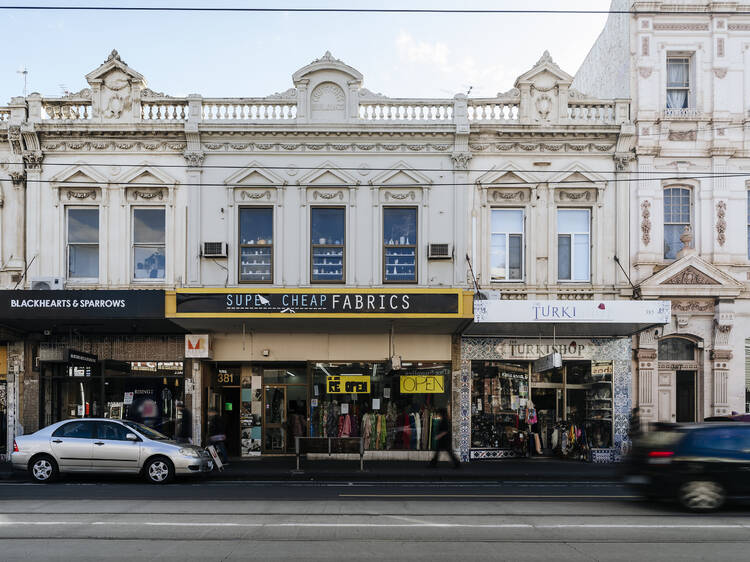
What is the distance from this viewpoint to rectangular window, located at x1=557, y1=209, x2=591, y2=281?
21594mm

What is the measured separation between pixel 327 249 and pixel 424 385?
4634mm

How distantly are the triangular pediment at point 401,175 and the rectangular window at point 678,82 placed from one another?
7.38 meters

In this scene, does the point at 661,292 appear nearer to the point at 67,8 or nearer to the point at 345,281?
the point at 345,281

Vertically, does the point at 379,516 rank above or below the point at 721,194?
below

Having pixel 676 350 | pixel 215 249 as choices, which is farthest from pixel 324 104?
pixel 676 350

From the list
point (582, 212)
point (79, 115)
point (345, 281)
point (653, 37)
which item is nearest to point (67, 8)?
point (79, 115)

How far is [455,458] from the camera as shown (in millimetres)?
19109

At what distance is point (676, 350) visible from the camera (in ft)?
70.4

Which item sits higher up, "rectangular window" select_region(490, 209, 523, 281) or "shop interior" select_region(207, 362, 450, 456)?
"rectangular window" select_region(490, 209, 523, 281)

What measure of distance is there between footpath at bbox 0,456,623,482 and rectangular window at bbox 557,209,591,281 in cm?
519

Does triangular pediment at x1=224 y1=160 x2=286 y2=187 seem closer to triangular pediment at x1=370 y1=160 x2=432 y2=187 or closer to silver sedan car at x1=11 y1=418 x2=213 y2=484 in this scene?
triangular pediment at x1=370 y1=160 x2=432 y2=187

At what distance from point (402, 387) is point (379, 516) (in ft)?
31.9

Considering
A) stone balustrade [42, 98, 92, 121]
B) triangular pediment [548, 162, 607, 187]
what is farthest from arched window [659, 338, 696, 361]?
stone balustrade [42, 98, 92, 121]

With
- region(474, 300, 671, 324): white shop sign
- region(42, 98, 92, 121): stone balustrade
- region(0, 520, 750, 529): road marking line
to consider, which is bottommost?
region(0, 520, 750, 529): road marking line
